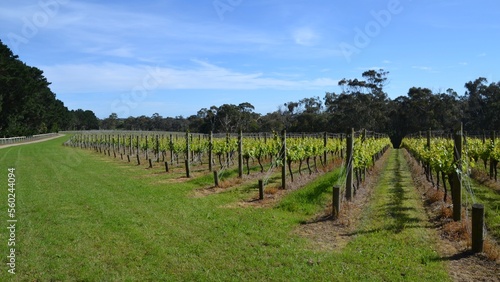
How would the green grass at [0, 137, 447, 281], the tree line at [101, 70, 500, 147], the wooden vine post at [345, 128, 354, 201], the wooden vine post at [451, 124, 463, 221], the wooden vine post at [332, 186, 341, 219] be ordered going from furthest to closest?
the tree line at [101, 70, 500, 147]
the wooden vine post at [345, 128, 354, 201]
the wooden vine post at [332, 186, 341, 219]
the wooden vine post at [451, 124, 463, 221]
the green grass at [0, 137, 447, 281]

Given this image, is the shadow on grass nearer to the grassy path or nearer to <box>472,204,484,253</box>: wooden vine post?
the grassy path

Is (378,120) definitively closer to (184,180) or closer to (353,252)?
(184,180)

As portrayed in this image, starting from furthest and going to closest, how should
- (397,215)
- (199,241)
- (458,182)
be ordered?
(397,215)
(458,182)
(199,241)

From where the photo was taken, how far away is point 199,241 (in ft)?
21.6

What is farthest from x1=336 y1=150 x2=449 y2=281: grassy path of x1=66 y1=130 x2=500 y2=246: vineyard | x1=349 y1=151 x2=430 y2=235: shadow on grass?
x1=66 y1=130 x2=500 y2=246: vineyard

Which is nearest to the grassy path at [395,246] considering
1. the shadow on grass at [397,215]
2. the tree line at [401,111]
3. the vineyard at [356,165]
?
the shadow on grass at [397,215]

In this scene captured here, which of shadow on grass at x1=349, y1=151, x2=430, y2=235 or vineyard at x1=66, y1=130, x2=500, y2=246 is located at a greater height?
vineyard at x1=66, y1=130, x2=500, y2=246

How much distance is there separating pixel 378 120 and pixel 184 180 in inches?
2199

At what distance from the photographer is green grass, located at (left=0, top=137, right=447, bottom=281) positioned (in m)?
5.18

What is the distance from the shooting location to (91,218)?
26.3ft

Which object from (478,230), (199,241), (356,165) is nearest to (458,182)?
(478,230)

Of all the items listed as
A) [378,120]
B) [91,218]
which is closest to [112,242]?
[91,218]

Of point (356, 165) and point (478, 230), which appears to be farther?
point (356, 165)

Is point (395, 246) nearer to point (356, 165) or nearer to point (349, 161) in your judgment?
point (349, 161)
